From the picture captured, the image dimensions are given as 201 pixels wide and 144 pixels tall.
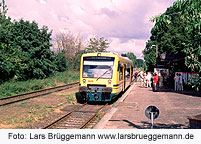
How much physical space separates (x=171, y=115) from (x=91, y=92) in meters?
5.08

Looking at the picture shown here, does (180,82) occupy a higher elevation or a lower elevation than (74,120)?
higher

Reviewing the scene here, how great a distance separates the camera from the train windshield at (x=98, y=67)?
1408 centimetres

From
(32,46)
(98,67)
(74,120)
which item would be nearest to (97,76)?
(98,67)

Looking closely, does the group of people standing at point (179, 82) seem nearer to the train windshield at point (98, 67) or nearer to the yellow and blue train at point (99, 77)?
the yellow and blue train at point (99, 77)

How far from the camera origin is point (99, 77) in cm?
1400

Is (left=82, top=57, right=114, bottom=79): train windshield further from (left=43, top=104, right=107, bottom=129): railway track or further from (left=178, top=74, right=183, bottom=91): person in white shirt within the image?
(left=178, top=74, right=183, bottom=91): person in white shirt

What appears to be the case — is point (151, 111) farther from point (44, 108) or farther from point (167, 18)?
point (44, 108)

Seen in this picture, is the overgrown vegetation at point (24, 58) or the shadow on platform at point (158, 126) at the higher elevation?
the overgrown vegetation at point (24, 58)

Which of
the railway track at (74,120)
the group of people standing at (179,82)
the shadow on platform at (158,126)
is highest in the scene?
the group of people standing at (179,82)

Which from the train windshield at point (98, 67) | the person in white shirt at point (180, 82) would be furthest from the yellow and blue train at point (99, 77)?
the person in white shirt at point (180, 82)

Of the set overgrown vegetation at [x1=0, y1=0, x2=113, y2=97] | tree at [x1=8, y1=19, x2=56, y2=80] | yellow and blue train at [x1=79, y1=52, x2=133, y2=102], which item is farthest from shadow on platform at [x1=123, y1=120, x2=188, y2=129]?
tree at [x1=8, y1=19, x2=56, y2=80]

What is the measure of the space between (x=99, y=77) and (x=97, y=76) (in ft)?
0.48

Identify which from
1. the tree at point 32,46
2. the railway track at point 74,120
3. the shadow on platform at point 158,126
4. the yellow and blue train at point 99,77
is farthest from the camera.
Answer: the tree at point 32,46

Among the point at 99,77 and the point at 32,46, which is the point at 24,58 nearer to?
the point at 32,46
